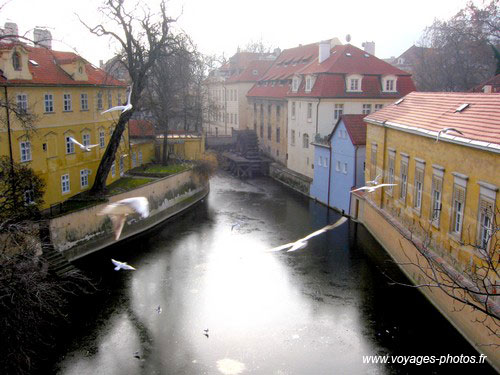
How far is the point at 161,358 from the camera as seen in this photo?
1127cm

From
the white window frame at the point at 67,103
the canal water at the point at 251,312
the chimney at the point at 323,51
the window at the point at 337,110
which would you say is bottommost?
the canal water at the point at 251,312

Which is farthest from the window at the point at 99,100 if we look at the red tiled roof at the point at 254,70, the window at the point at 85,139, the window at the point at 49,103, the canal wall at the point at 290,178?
the red tiled roof at the point at 254,70

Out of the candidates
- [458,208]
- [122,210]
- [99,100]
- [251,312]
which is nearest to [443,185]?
[458,208]

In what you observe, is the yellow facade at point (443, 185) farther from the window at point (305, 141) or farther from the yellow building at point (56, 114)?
the window at point (305, 141)

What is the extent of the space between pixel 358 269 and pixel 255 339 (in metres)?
6.09

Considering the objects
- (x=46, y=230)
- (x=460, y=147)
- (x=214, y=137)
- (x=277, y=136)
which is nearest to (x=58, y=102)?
(x=46, y=230)

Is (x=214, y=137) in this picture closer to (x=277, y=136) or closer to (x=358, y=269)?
(x=277, y=136)

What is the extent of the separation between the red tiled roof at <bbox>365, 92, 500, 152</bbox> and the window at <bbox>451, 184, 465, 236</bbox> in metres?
1.22

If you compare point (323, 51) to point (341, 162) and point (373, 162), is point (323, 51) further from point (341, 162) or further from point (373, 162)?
point (373, 162)

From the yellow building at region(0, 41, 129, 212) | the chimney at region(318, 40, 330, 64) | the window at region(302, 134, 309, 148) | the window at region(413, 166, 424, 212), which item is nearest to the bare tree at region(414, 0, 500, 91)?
the chimney at region(318, 40, 330, 64)

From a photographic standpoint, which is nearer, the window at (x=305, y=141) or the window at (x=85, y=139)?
the window at (x=85, y=139)

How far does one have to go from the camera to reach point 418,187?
50.4 ft

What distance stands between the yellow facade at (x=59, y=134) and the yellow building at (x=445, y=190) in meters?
12.5

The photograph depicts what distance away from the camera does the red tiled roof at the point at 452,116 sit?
11384mm
